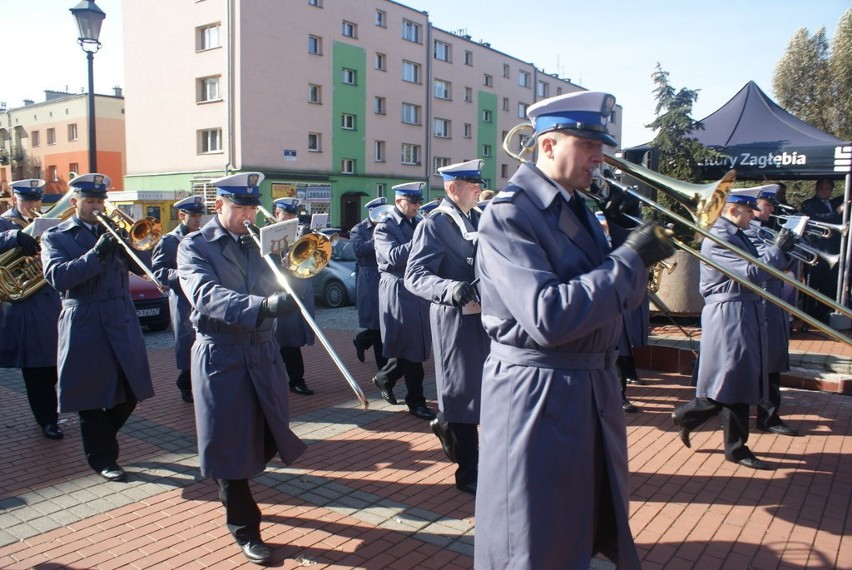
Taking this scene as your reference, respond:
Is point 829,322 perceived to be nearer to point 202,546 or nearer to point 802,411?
point 802,411

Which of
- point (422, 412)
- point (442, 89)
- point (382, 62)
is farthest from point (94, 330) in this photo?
point (442, 89)

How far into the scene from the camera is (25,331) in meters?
5.91

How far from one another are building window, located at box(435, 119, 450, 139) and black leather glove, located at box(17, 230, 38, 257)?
36919mm

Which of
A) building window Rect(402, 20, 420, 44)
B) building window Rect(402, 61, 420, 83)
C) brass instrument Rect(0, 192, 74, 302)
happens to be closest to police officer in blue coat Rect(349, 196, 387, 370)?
brass instrument Rect(0, 192, 74, 302)

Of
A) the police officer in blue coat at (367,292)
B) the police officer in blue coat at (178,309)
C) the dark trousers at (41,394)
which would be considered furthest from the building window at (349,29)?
the dark trousers at (41,394)

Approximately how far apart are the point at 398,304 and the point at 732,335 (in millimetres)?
3067

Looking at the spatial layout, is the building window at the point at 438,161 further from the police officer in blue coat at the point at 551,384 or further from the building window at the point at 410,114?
the police officer in blue coat at the point at 551,384

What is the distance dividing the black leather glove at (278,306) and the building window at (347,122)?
32.5 meters

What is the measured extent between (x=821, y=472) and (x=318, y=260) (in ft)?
13.5

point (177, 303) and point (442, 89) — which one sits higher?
point (442, 89)

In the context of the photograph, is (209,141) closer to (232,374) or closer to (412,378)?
(412,378)

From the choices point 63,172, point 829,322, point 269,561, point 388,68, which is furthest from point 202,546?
point 63,172

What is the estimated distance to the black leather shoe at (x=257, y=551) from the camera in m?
3.82

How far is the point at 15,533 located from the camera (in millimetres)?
4148
